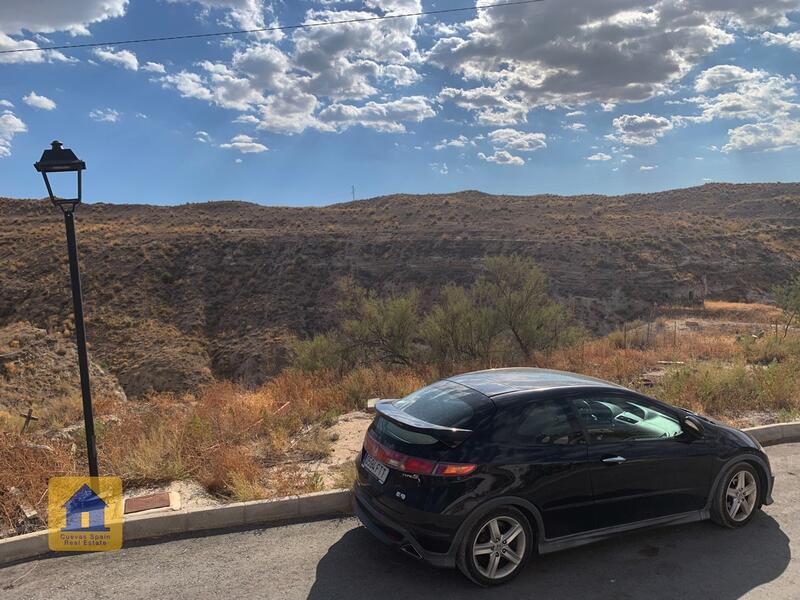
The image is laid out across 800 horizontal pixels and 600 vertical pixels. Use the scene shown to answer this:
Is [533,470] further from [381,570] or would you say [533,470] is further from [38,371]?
[38,371]

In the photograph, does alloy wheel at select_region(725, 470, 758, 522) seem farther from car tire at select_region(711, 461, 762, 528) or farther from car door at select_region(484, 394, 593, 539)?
car door at select_region(484, 394, 593, 539)

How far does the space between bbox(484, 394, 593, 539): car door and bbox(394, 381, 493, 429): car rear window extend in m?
0.21

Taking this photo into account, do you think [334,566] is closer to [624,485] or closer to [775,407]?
[624,485]

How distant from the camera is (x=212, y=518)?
493cm

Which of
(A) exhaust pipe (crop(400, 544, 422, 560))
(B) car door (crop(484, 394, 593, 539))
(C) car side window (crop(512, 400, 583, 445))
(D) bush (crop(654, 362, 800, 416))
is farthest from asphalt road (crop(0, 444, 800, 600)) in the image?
(D) bush (crop(654, 362, 800, 416))

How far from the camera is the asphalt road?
3.88m

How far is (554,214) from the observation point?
50.7 meters

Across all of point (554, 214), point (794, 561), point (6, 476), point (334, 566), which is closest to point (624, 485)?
point (794, 561)

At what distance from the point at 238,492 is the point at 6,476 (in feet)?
7.24

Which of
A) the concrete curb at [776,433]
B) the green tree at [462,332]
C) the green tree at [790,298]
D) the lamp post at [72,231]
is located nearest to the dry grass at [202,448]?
the lamp post at [72,231]

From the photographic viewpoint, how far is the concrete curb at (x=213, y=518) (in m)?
4.48

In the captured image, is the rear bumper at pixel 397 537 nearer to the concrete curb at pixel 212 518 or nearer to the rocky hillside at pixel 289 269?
the concrete curb at pixel 212 518

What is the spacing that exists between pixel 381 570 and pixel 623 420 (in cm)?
225

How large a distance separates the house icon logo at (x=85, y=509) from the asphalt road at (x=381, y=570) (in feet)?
1.08
